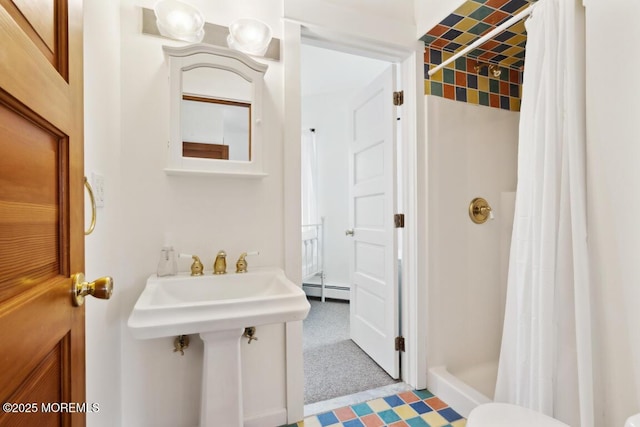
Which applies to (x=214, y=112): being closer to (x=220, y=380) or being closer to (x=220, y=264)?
(x=220, y=264)

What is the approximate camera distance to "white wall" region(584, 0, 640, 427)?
37.6 inches

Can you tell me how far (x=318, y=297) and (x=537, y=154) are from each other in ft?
9.76

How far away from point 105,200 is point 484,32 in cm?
215

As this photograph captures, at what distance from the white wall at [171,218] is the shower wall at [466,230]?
98 centimetres

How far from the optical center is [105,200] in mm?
1130

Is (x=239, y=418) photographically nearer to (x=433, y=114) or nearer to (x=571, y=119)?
(x=571, y=119)

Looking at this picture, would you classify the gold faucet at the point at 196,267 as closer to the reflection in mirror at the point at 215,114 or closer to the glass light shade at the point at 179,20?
the reflection in mirror at the point at 215,114

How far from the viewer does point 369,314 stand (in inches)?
87.4

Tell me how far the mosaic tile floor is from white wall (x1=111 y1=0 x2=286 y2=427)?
0.96 feet

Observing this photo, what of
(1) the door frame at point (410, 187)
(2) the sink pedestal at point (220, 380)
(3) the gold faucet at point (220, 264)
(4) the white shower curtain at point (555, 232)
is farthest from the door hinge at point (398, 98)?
(2) the sink pedestal at point (220, 380)

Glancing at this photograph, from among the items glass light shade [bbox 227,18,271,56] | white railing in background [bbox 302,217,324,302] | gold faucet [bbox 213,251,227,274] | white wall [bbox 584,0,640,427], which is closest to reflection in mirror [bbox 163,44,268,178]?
glass light shade [bbox 227,18,271,56]

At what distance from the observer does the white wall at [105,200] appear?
0.96 metres

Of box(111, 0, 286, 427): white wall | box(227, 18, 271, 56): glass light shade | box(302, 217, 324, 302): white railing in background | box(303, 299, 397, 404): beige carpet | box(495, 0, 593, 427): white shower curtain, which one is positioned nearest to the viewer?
box(495, 0, 593, 427): white shower curtain

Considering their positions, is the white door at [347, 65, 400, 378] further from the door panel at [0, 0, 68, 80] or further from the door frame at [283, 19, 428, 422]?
the door panel at [0, 0, 68, 80]
